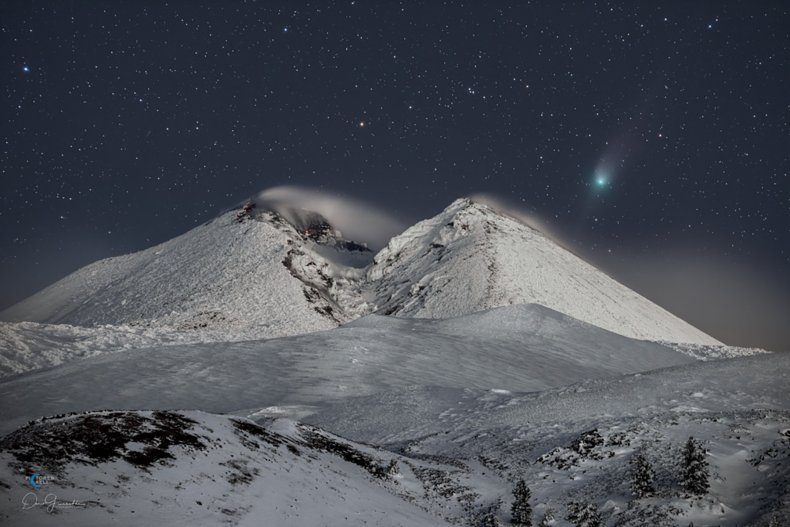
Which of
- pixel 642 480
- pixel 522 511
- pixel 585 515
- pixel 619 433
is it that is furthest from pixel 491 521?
pixel 619 433

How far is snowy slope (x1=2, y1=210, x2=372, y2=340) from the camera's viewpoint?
5276 inches

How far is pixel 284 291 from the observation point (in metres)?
154

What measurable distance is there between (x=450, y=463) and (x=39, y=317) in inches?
Result: 6214

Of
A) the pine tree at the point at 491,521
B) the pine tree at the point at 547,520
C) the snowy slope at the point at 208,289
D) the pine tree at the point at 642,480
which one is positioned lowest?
the pine tree at the point at 491,521

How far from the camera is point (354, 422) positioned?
31953 millimetres

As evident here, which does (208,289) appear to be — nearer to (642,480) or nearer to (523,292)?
(523,292)

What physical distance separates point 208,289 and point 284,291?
22.3m

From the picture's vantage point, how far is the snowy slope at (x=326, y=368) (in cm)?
3378

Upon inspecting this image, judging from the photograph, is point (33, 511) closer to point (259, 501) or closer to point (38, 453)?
point (38, 453)
